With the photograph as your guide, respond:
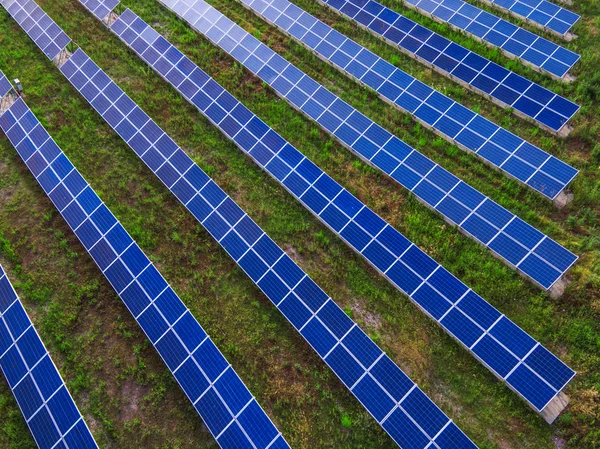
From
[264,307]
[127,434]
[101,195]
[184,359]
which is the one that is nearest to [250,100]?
[101,195]

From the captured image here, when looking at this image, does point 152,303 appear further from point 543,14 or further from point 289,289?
point 543,14

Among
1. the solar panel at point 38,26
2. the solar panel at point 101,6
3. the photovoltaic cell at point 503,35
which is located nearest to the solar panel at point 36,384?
the solar panel at point 38,26

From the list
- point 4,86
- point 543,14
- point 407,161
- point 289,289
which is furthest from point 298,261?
point 543,14

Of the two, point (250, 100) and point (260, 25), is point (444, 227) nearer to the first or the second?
point (250, 100)

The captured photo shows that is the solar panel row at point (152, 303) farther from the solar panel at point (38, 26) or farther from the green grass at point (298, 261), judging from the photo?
the solar panel at point (38, 26)

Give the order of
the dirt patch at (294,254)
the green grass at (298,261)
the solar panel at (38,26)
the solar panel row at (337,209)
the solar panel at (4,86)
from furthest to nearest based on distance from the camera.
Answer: the solar panel at (38,26), the solar panel at (4,86), the dirt patch at (294,254), the solar panel row at (337,209), the green grass at (298,261)

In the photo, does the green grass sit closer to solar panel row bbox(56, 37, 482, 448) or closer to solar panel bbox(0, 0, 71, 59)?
solar panel row bbox(56, 37, 482, 448)
